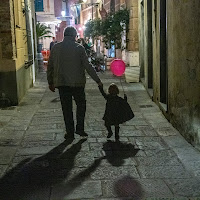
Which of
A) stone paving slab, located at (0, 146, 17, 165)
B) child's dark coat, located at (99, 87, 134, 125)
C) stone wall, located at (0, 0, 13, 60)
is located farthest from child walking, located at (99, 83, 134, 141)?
stone wall, located at (0, 0, 13, 60)

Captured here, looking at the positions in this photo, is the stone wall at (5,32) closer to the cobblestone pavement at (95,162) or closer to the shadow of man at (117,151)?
the cobblestone pavement at (95,162)

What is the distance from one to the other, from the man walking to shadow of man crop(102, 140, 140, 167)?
70 centimetres

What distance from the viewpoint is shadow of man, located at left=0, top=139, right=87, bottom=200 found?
4098mm

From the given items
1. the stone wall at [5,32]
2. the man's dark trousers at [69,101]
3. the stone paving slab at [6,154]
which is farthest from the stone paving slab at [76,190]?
the stone wall at [5,32]

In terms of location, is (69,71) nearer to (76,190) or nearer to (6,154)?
(6,154)

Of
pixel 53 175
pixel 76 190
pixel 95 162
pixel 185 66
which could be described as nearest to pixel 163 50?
pixel 185 66

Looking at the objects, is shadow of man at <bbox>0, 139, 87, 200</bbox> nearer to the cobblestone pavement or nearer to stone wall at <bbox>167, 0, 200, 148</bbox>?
A: the cobblestone pavement

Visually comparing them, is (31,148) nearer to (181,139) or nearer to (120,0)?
(181,139)

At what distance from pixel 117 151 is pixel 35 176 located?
58.0 inches

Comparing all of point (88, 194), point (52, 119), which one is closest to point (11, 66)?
point (52, 119)

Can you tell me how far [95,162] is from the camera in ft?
16.9

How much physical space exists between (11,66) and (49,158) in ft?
15.8

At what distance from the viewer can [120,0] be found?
19.4 meters

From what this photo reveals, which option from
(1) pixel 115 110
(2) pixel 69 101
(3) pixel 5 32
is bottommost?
(1) pixel 115 110
